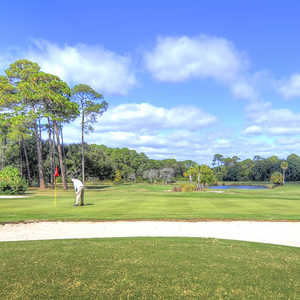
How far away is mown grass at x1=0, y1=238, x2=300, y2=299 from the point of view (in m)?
4.31

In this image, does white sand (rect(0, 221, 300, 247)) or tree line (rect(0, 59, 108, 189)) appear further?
tree line (rect(0, 59, 108, 189))

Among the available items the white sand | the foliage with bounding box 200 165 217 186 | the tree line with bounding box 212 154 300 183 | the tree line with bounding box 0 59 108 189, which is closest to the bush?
the tree line with bounding box 0 59 108 189

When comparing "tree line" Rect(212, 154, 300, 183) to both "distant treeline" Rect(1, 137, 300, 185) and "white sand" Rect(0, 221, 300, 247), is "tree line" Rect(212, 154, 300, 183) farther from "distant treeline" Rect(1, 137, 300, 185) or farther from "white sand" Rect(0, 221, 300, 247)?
"white sand" Rect(0, 221, 300, 247)

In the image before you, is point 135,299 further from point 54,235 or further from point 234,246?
point 54,235

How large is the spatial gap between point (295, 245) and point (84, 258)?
21.3 ft

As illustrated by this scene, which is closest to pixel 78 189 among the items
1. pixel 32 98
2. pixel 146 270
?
pixel 146 270

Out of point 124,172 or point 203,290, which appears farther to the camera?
point 124,172

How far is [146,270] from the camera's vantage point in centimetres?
530

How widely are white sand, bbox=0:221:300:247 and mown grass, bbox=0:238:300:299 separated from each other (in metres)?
1.48

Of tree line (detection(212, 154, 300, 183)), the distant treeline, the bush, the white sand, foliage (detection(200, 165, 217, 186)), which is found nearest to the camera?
the white sand

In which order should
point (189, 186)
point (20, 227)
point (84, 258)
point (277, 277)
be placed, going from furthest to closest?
point (189, 186), point (20, 227), point (84, 258), point (277, 277)

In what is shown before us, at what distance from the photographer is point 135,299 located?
4.07 m

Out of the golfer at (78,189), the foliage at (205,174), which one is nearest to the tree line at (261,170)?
the foliage at (205,174)

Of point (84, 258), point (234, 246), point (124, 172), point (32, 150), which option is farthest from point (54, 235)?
point (124, 172)
